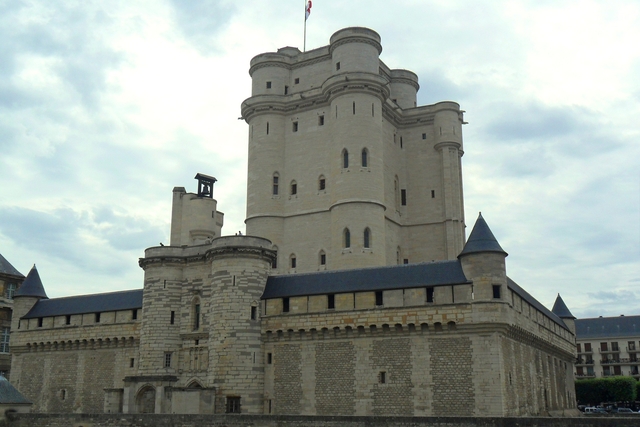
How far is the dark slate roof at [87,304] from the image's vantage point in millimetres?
36250

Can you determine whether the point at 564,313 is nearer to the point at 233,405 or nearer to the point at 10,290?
the point at 233,405

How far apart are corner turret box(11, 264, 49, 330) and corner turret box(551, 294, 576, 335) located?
34.9 metres

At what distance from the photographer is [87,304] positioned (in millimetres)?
38312

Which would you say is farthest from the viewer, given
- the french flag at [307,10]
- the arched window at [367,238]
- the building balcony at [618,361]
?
the building balcony at [618,361]

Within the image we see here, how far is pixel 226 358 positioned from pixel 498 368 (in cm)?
1204

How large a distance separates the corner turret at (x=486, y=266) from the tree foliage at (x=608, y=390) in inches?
1638

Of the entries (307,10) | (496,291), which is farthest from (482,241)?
(307,10)

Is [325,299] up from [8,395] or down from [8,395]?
up

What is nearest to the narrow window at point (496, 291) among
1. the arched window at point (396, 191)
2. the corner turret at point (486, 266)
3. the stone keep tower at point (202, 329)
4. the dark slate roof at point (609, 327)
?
the corner turret at point (486, 266)

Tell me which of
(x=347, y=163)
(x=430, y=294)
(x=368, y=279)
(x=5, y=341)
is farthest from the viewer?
(x=5, y=341)

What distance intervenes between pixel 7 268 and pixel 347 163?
27.6 m

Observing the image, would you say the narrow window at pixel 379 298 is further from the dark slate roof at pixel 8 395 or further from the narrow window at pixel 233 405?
the dark slate roof at pixel 8 395

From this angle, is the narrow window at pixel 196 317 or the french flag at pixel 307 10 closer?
the narrow window at pixel 196 317

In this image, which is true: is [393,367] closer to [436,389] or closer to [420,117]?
[436,389]
